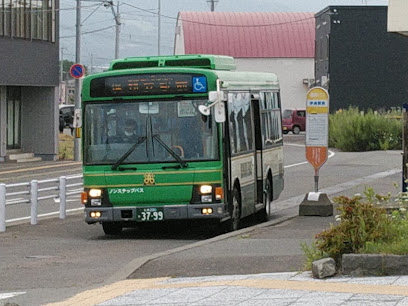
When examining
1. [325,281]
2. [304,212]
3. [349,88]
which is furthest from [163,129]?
[349,88]

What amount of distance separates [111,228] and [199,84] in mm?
3037

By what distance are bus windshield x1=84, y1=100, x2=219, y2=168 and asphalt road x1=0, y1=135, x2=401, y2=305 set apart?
139 centimetres

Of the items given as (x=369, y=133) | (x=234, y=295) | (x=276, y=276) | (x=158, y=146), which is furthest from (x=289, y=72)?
(x=234, y=295)

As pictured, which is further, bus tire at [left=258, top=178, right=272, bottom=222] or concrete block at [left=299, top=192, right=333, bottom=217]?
bus tire at [left=258, top=178, right=272, bottom=222]

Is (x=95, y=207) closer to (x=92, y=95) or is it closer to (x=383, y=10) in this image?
(x=92, y=95)

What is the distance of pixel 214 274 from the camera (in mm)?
13047

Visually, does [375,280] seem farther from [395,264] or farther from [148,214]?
[148,214]

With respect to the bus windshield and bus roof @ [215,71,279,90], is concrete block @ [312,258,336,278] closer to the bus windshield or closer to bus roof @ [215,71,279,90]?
the bus windshield

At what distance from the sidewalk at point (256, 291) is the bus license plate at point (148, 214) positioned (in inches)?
234

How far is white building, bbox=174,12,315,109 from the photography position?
3708 inches

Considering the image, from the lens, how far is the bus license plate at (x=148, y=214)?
1848cm

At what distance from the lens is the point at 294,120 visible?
80750mm

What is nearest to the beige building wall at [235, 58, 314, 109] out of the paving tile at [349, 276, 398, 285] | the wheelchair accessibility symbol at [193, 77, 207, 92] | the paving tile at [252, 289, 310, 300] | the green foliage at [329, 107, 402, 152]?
the green foliage at [329, 107, 402, 152]

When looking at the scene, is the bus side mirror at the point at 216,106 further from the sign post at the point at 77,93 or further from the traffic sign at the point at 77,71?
the traffic sign at the point at 77,71
